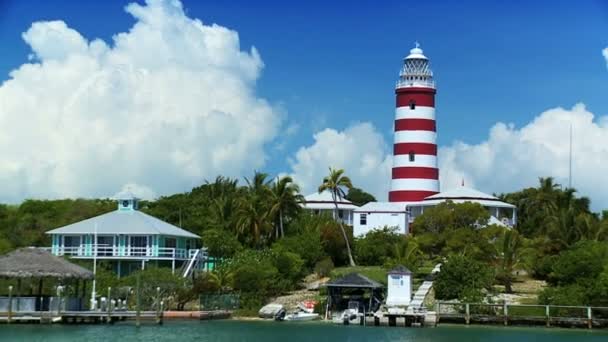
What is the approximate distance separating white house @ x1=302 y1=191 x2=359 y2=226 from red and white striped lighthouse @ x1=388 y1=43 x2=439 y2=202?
5.34 meters

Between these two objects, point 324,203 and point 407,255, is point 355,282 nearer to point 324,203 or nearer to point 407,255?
point 407,255

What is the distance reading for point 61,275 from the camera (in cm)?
5050

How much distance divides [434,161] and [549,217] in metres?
8.83

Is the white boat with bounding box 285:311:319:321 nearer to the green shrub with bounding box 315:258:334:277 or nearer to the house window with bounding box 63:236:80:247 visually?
the green shrub with bounding box 315:258:334:277

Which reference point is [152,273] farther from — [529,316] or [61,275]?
[529,316]

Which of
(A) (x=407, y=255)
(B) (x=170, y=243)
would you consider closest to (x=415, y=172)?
(A) (x=407, y=255)

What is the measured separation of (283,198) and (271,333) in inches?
881

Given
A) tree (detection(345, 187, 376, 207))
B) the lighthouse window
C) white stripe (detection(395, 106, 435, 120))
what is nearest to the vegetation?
the lighthouse window

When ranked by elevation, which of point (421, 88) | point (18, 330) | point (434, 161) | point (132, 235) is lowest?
point (18, 330)

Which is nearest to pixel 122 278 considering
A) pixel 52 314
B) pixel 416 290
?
pixel 52 314

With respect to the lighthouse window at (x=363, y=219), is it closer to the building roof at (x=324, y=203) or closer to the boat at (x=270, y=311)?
the building roof at (x=324, y=203)

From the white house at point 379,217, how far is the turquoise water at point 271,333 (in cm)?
2166

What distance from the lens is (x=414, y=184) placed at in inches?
3031

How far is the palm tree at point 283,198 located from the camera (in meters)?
69.9
